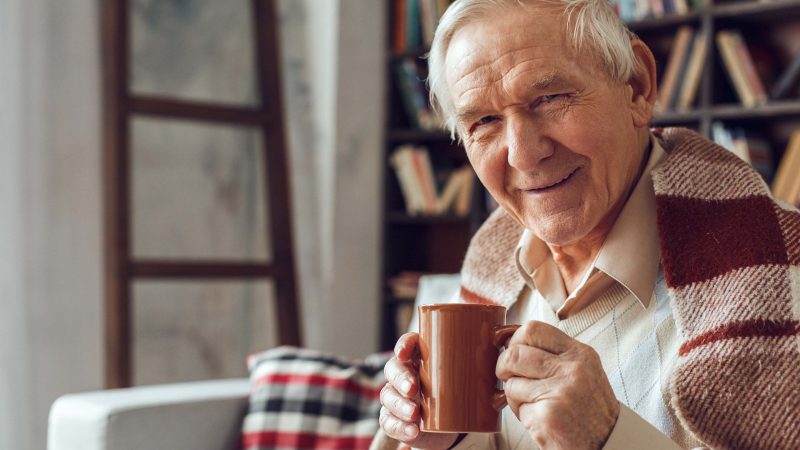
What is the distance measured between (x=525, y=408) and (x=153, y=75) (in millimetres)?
2334

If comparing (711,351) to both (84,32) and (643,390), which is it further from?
(84,32)

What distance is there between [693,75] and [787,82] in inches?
10.5

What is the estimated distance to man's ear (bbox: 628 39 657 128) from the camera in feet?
3.78

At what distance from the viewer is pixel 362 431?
5.67 feet

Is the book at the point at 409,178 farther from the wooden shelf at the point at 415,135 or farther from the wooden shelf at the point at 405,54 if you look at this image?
the wooden shelf at the point at 405,54

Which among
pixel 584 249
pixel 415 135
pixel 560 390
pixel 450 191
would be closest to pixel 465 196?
pixel 450 191

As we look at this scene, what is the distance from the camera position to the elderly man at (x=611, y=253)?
2.91 ft

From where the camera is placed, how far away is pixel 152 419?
1589mm

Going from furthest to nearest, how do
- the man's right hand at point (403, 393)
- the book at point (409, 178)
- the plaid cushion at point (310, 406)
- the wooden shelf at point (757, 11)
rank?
the book at point (409, 178)
the wooden shelf at point (757, 11)
the plaid cushion at point (310, 406)
the man's right hand at point (403, 393)

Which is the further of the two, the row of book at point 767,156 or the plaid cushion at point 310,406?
the row of book at point 767,156

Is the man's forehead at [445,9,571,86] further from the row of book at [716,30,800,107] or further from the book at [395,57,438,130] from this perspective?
the book at [395,57,438,130]

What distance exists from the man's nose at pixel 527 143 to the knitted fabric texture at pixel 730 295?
0.46ft

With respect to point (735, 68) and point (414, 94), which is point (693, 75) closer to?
point (735, 68)


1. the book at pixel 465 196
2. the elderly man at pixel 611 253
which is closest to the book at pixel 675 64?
the book at pixel 465 196
